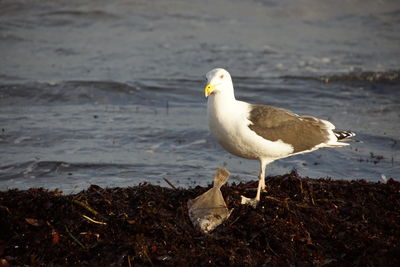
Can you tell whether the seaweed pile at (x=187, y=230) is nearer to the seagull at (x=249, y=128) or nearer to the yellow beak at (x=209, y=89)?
the seagull at (x=249, y=128)

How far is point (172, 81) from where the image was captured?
1318 cm

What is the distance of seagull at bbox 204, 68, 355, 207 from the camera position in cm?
571

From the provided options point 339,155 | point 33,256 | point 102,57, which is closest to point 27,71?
point 102,57

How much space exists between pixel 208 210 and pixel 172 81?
8.34m

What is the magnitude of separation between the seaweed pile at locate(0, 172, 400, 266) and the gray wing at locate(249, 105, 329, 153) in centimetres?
67

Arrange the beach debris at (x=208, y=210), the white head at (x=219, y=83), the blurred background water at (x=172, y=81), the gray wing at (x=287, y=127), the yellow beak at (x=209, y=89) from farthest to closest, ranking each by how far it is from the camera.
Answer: the blurred background water at (x=172, y=81), the gray wing at (x=287, y=127), the white head at (x=219, y=83), the yellow beak at (x=209, y=89), the beach debris at (x=208, y=210)

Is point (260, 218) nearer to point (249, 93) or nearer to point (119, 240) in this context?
point (119, 240)

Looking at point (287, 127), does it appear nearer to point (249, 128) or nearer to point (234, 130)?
point (249, 128)

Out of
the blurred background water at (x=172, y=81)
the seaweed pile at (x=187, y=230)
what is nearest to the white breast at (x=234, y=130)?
the seaweed pile at (x=187, y=230)

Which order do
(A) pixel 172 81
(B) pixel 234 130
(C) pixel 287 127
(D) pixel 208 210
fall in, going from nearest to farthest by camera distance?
1. (D) pixel 208 210
2. (B) pixel 234 130
3. (C) pixel 287 127
4. (A) pixel 172 81

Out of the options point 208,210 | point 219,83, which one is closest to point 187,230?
point 208,210

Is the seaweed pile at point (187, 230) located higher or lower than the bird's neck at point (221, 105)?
lower

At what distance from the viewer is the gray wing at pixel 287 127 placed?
233 inches

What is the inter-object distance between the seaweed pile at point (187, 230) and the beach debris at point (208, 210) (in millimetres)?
59
